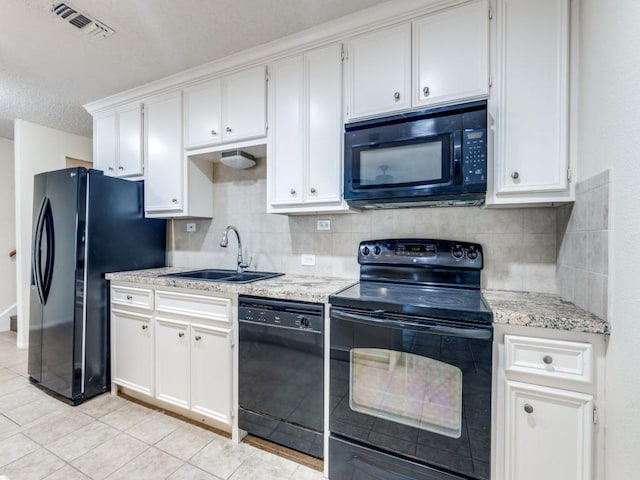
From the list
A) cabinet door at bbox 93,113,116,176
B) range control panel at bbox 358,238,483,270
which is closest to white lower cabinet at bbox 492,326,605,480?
range control panel at bbox 358,238,483,270

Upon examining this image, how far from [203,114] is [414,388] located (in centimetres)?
231

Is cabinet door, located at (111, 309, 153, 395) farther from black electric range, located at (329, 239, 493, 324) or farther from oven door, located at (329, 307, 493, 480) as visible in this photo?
black electric range, located at (329, 239, 493, 324)

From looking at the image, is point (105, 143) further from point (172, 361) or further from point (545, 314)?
Result: point (545, 314)

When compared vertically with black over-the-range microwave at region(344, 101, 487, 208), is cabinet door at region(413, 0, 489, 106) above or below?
above

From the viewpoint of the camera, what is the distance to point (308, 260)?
2.26 metres

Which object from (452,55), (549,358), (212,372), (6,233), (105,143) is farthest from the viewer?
(6,233)

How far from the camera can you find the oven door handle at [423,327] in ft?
3.94

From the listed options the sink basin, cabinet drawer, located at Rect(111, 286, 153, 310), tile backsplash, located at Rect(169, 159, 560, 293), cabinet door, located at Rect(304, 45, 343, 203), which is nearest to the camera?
tile backsplash, located at Rect(169, 159, 560, 293)

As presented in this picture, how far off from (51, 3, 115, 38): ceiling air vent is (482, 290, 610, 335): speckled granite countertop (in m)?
2.66

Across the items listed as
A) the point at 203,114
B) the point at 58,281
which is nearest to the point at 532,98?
the point at 203,114

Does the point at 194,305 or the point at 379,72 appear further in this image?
the point at 194,305

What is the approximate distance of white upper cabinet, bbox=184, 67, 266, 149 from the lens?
81.2 inches

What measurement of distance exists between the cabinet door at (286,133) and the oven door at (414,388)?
893 mm

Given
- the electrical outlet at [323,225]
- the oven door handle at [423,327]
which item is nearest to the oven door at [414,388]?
the oven door handle at [423,327]
